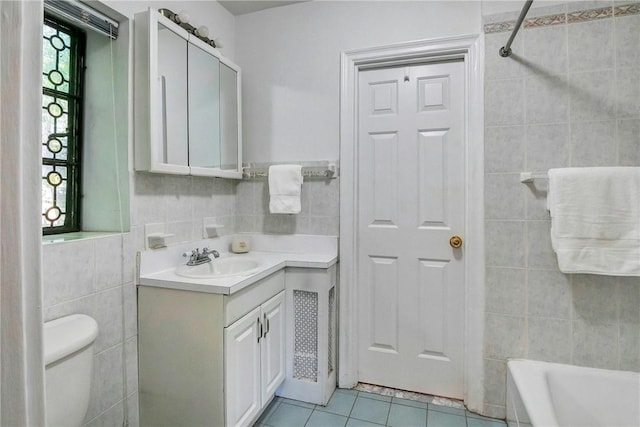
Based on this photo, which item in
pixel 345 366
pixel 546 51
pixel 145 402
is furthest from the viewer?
pixel 345 366

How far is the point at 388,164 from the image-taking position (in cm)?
197

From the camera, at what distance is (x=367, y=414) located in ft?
5.78

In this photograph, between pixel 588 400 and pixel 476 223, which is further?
pixel 476 223

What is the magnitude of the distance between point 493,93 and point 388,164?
0.66 meters

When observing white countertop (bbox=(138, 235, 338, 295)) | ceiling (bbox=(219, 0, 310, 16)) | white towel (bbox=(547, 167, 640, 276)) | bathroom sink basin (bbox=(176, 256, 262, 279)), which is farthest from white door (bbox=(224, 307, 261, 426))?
Result: ceiling (bbox=(219, 0, 310, 16))

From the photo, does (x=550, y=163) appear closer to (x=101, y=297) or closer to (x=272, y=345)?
(x=272, y=345)

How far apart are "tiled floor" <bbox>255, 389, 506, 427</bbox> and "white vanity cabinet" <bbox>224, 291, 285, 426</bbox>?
16cm

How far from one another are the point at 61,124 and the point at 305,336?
1.58 meters

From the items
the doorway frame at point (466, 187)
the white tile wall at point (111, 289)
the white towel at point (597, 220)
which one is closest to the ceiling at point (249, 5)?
the doorway frame at point (466, 187)

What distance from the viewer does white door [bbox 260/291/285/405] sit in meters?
1.63

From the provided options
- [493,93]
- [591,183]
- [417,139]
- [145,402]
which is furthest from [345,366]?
[493,93]

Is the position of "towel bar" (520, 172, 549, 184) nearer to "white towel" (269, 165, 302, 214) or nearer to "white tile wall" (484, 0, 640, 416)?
"white tile wall" (484, 0, 640, 416)

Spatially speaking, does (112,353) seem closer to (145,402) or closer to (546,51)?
(145,402)

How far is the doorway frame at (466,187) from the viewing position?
1.75 metres
